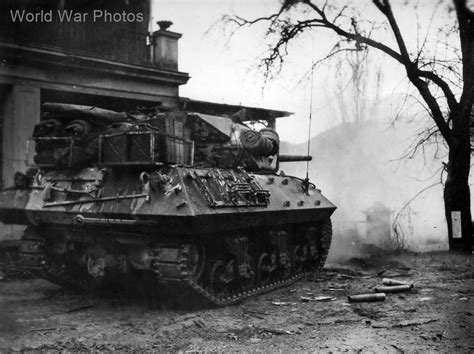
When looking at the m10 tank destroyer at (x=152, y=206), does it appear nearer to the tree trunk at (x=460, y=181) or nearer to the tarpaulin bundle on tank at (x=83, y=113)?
the tarpaulin bundle on tank at (x=83, y=113)

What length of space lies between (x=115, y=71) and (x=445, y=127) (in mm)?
7601

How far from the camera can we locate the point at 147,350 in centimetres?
607

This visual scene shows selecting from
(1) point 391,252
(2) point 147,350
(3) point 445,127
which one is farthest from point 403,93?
(2) point 147,350

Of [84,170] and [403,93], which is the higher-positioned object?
[403,93]

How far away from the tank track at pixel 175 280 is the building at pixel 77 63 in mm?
3085

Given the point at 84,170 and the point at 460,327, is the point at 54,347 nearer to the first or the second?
the point at 84,170

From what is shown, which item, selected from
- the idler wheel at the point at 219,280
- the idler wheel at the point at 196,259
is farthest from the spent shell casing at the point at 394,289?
the idler wheel at the point at 196,259

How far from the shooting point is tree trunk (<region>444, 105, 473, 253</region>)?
12.7 meters

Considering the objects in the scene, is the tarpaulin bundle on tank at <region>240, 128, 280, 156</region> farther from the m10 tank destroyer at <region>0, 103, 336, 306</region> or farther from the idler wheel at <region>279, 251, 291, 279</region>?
the idler wheel at <region>279, 251, 291, 279</region>

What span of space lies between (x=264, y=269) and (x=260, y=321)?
2.46 m

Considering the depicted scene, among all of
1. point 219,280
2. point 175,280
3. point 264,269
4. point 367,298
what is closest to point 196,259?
point 175,280

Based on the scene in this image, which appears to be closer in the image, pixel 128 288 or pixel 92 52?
pixel 128 288

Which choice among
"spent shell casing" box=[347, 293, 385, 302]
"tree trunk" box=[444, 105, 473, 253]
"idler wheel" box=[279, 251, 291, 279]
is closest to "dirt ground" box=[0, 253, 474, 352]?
"spent shell casing" box=[347, 293, 385, 302]

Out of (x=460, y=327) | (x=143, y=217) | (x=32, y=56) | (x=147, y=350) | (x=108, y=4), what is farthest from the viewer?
(x=108, y=4)
